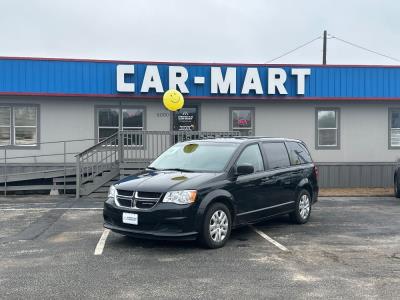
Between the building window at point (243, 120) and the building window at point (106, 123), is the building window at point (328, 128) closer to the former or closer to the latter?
the building window at point (243, 120)

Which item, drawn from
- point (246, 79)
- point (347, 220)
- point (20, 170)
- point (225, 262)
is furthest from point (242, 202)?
point (20, 170)

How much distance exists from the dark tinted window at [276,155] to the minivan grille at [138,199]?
264 cm

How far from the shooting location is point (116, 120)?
654 inches

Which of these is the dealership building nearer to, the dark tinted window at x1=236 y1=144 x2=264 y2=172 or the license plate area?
the dark tinted window at x1=236 y1=144 x2=264 y2=172

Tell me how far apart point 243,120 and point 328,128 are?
3255 mm

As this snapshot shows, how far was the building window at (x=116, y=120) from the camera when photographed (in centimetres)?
1653

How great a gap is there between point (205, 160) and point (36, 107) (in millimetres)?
10151

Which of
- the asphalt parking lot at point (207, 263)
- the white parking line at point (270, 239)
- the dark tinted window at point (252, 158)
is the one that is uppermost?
the dark tinted window at point (252, 158)

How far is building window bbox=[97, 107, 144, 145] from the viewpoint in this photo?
16531 mm

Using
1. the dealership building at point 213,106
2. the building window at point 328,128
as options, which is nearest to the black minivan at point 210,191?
the dealership building at point 213,106

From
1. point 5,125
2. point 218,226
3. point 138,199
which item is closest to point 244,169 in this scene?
point 218,226

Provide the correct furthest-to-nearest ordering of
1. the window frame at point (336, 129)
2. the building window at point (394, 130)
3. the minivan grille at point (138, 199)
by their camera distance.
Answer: the building window at point (394, 130), the window frame at point (336, 129), the minivan grille at point (138, 199)

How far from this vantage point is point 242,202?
7.72 m

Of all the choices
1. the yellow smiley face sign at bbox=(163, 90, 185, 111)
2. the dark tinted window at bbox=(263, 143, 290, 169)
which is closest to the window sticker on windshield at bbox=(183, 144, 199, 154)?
the dark tinted window at bbox=(263, 143, 290, 169)
